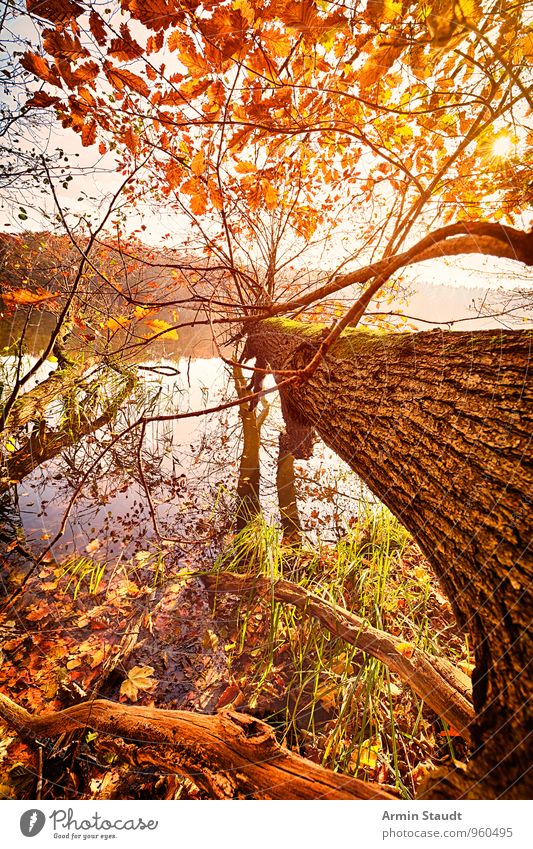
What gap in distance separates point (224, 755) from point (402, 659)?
1.00 meters

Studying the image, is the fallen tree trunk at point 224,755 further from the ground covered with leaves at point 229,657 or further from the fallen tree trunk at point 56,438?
the fallen tree trunk at point 56,438

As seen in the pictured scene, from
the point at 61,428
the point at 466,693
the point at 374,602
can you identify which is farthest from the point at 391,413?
the point at 61,428

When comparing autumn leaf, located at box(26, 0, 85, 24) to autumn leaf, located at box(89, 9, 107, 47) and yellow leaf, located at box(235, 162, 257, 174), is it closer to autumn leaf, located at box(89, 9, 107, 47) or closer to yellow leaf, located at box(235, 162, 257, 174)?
autumn leaf, located at box(89, 9, 107, 47)

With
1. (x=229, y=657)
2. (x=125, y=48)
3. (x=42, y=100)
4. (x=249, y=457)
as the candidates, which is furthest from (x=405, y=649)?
(x=42, y=100)

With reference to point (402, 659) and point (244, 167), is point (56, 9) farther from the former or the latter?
point (402, 659)

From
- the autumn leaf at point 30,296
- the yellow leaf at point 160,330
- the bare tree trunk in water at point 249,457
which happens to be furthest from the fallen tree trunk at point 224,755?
the bare tree trunk in water at point 249,457

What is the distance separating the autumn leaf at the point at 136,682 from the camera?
6.39 ft

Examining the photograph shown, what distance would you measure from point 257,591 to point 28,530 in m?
2.88

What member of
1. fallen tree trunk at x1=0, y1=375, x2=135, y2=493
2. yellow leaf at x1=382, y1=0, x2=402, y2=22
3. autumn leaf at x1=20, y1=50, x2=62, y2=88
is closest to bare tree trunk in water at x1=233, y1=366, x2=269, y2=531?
fallen tree trunk at x1=0, y1=375, x2=135, y2=493

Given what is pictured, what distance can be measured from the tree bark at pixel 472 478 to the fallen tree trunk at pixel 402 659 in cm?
101

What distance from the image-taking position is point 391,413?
1.12 meters

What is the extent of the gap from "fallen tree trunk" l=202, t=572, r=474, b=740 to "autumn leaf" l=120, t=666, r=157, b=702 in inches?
38.2

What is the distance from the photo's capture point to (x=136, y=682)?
6.58ft
